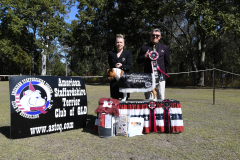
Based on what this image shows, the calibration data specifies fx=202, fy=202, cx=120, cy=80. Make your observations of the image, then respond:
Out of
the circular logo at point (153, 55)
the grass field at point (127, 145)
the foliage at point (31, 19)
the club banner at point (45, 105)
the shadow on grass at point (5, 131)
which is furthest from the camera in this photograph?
the foliage at point (31, 19)

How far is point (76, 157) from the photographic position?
2.99 metres

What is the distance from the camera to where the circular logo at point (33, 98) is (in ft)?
12.7

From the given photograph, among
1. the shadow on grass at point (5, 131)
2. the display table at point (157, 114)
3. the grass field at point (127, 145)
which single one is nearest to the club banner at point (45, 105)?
the grass field at point (127, 145)

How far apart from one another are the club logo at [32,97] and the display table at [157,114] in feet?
5.16

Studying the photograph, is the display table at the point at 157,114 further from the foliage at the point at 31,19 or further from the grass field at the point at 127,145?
the foliage at the point at 31,19

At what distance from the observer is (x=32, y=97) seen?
4.02m

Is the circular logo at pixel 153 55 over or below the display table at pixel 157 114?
over

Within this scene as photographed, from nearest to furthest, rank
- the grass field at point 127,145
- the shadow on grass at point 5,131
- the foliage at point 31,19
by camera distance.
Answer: the grass field at point 127,145 < the shadow on grass at point 5,131 < the foliage at point 31,19

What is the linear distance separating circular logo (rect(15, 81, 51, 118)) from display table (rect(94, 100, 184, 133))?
61.9 inches

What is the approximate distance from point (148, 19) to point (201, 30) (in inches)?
231

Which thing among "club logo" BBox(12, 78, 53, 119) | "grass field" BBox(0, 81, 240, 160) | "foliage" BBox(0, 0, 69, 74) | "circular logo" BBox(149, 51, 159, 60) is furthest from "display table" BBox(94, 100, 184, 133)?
"foliage" BBox(0, 0, 69, 74)

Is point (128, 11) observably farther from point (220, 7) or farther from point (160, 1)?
point (220, 7)

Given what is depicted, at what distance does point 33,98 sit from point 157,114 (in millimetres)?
2583

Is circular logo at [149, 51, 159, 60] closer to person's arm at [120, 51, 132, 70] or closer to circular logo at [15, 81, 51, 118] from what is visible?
person's arm at [120, 51, 132, 70]
